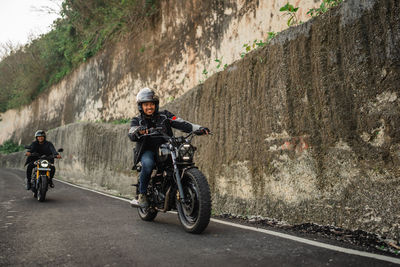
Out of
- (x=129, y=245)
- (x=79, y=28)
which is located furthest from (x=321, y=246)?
(x=79, y=28)

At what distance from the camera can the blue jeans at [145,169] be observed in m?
5.32

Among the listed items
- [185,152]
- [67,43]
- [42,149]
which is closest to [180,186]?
[185,152]

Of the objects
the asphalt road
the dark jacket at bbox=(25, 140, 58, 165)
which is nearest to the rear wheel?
the dark jacket at bbox=(25, 140, 58, 165)

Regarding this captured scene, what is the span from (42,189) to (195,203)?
5.99 metres

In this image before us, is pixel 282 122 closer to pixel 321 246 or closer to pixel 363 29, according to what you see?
pixel 363 29

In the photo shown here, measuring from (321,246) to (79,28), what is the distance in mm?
23742

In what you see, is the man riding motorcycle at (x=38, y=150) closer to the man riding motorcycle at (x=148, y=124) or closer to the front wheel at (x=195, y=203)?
the man riding motorcycle at (x=148, y=124)

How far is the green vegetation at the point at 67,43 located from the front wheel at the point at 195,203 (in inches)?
518

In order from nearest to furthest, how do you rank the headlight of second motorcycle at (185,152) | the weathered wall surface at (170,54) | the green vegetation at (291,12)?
the headlight of second motorcycle at (185,152)
the green vegetation at (291,12)
the weathered wall surface at (170,54)

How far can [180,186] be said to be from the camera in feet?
15.2

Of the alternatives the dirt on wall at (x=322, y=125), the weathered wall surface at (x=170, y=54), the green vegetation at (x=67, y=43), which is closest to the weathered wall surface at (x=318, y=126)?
the dirt on wall at (x=322, y=125)

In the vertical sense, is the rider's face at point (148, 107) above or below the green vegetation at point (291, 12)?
below

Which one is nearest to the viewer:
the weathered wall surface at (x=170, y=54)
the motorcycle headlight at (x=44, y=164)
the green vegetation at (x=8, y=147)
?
the motorcycle headlight at (x=44, y=164)

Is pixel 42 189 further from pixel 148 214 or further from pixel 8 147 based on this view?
pixel 8 147
